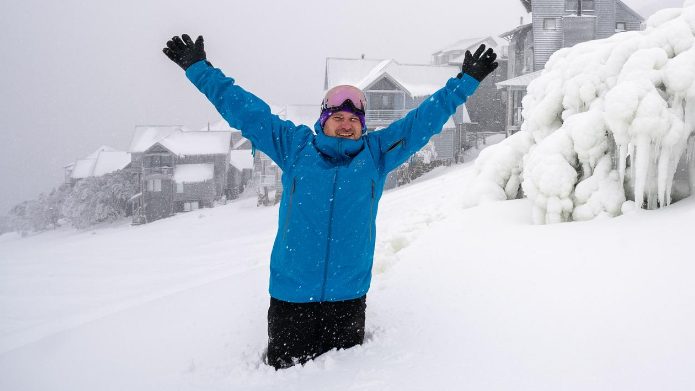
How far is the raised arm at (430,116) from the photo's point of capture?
301 cm

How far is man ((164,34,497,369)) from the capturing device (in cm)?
286

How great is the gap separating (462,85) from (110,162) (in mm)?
44020

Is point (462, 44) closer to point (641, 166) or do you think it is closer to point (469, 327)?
point (641, 166)

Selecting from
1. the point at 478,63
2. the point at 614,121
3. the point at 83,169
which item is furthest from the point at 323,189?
the point at 83,169

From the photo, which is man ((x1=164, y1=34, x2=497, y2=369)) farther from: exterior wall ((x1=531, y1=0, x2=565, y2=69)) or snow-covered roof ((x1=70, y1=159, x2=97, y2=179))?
snow-covered roof ((x1=70, y1=159, x2=97, y2=179))

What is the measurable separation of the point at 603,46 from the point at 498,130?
31.3m

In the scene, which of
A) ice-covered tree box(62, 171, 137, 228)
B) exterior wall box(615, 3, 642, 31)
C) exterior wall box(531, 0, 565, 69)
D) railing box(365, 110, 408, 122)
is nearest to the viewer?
exterior wall box(531, 0, 565, 69)

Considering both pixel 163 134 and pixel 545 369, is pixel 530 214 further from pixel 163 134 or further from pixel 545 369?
pixel 163 134

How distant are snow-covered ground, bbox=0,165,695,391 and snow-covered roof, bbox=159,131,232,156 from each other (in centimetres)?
3219

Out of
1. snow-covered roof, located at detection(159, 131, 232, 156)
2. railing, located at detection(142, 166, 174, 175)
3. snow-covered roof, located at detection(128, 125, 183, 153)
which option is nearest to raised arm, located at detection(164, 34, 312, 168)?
railing, located at detection(142, 166, 174, 175)

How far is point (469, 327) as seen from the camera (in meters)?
3.08

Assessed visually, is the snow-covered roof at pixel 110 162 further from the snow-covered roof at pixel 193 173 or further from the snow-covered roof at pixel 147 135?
the snow-covered roof at pixel 193 173

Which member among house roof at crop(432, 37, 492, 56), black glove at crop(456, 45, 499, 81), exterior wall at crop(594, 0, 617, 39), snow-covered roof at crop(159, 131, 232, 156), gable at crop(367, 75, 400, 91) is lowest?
black glove at crop(456, 45, 499, 81)

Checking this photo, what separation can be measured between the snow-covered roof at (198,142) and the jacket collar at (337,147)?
35.1 m
